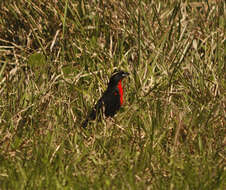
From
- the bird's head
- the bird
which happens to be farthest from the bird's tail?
the bird's head

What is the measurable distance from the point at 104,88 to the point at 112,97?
532 mm

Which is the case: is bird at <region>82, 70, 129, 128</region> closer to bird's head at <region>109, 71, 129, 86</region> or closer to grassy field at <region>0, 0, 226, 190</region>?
bird's head at <region>109, 71, 129, 86</region>

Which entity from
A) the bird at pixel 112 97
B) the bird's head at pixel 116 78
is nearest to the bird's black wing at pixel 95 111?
the bird at pixel 112 97

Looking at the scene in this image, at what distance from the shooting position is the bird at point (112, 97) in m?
5.56

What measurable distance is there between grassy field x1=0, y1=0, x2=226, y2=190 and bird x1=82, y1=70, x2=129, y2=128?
4.8 inches

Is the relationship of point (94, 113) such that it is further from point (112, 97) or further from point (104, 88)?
point (104, 88)

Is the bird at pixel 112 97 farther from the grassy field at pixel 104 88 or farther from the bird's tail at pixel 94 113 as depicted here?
the grassy field at pixel 104 88

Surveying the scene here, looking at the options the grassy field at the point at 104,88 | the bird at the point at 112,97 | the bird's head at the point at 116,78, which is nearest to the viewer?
the grassy field at the point at 104,88

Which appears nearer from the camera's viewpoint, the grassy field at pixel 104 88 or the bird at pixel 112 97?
the grassy field at pixel 104 88

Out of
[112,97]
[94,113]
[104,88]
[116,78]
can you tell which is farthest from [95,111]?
[104,88]

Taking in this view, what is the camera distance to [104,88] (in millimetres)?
6129

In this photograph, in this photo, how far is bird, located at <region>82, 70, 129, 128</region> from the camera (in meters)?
5.56

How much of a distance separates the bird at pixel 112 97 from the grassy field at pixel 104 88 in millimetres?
121

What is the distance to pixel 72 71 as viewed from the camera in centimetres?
621
